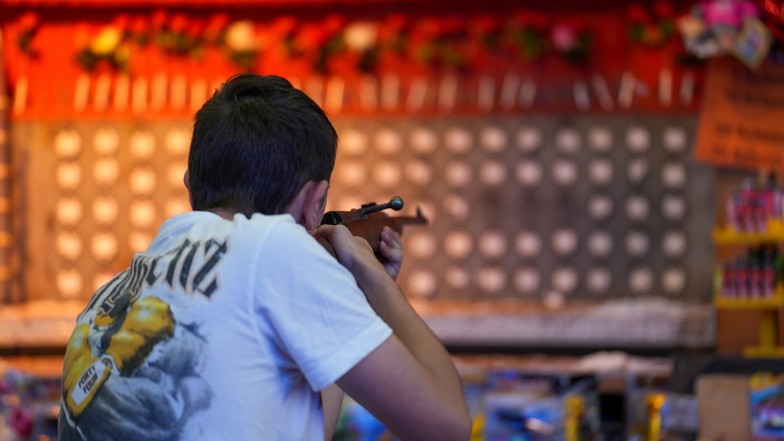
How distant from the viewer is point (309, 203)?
128 centimetres

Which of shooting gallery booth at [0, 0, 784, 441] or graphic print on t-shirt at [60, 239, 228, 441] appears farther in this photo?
shooting gallery booth at [0, 0, 784, 441]

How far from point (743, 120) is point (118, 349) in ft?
11.5

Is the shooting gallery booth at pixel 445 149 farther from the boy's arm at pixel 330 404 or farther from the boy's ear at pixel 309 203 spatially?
the boy's ear at pixel 309 203

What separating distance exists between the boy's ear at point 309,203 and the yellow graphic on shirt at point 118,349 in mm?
224

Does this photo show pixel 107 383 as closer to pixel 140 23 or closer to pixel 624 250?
pixel 624 250

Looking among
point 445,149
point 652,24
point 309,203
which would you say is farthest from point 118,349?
point 652,24

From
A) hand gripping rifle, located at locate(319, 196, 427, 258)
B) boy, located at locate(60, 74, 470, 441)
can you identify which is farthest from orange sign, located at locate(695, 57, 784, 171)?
boy, located at locate(60, 74, 470, 441)

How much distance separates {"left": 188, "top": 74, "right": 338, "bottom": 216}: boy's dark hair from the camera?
4.01ft

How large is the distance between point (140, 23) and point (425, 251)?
2.29 m

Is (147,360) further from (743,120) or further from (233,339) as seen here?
(743,120)

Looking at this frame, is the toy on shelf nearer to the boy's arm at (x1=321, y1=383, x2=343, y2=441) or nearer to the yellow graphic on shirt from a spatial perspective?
the boy's arm at (x1=321, y1=383, x2=343, y2=441)

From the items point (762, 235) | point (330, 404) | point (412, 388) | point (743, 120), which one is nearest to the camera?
point (412, 388)

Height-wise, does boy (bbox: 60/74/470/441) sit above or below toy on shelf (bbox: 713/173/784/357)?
above

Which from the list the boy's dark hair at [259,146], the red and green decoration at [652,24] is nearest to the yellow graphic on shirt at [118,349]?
the boy's dark hair at [259,146]
